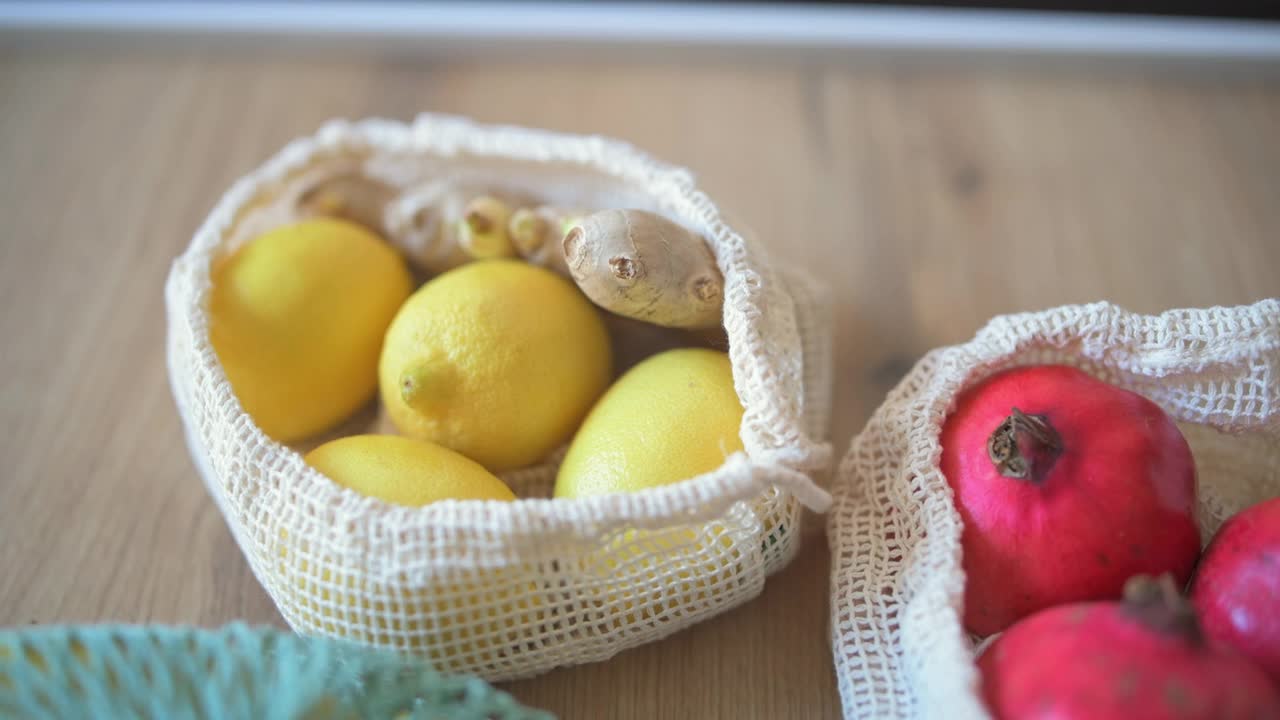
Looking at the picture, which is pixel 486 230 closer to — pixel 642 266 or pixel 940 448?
pixel 642 266

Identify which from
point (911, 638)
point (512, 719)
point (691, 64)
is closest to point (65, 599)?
point (512, 719)

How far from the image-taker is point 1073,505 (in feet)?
1.43

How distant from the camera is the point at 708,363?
1.71ft

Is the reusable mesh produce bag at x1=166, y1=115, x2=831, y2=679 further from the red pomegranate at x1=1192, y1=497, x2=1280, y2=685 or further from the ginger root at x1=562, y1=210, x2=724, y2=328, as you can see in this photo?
the red pomegranate at x1=1192, y1=497, x2=1280, y2=685

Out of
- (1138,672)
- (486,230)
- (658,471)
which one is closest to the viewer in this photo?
(1138,672)

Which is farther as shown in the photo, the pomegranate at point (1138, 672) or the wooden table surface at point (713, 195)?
the wooden table surface at point (713, 195)

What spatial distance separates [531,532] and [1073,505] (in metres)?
0.24

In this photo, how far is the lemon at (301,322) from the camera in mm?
541

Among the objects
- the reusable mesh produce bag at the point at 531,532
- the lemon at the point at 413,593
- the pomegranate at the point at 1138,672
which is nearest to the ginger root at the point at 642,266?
the reusable mesh produce bag at the point at 531,532

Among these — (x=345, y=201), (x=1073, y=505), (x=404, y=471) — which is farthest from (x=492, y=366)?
(x=1073, y=505)

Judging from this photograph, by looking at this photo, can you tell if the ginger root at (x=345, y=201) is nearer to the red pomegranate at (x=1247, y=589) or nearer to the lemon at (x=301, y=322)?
the lemon at (x=301, y=322)

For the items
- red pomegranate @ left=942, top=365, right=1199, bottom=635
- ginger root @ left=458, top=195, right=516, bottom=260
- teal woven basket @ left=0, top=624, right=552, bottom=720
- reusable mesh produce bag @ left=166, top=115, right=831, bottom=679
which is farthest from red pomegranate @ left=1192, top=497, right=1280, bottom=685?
ginger root @ left=458, top=195, right=516, bottom=260

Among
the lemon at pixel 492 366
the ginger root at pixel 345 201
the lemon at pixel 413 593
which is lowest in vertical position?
the lemon at pixel 413 593

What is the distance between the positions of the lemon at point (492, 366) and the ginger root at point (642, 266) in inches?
1.3
